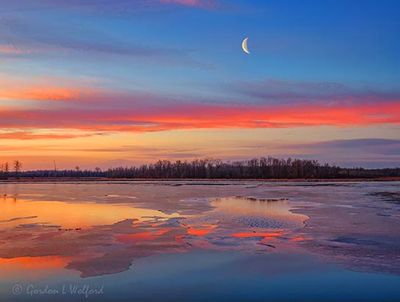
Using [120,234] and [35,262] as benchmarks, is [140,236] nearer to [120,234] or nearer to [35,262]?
[120,234]

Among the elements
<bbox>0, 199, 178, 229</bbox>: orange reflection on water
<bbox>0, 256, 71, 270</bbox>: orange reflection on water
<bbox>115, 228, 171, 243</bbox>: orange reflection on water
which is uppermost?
<bbox>0, 199, 178, 229</bbox>: orange reflection on water

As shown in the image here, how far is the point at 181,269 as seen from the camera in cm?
834

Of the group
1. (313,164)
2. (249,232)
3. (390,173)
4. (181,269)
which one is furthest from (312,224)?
(390,173)

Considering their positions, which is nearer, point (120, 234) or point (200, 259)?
point (200, 259)

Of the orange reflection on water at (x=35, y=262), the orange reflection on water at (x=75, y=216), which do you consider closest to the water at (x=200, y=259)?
the orange reflection on water at (x=35, y=262)

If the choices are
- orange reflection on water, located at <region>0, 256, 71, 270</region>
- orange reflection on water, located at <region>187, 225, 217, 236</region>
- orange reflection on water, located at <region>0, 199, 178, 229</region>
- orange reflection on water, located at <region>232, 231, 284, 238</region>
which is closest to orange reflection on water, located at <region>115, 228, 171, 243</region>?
orange reflection on water, located at <region>187, 225, 217, 236</region>

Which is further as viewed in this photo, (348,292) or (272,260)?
(272,260)

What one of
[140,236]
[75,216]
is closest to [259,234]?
[140,236]

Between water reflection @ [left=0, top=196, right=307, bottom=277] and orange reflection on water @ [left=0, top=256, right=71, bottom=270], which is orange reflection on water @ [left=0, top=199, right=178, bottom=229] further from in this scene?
orange reflection on water @ [left=0, top=256, right=71, bottom=270]

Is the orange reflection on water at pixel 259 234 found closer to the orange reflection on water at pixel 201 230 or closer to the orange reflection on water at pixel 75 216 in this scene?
the orange reflection on water at pixel 201 230

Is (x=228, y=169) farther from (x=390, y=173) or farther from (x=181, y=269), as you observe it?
(x=181, y=269)

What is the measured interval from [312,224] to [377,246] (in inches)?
167

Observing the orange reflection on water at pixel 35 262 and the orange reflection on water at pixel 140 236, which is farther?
the orange reflection on water at pixel 140 236

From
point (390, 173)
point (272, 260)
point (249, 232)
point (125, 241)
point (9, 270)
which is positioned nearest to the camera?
point (9, 270)
